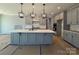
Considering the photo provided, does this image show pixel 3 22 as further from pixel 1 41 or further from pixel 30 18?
pixel 30 18

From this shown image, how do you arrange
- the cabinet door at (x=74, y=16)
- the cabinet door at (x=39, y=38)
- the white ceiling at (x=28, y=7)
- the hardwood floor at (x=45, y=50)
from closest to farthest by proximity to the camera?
the white ceiling at (x=28, y=7) < the hardwood floor at (x=45, y=50) < the cabinet door at (x=39, y=38) < the cabinet door at (x=74, y=16)

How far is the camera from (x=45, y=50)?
10.0 ft

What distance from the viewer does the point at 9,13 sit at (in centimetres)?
310

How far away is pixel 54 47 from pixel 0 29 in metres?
1.32

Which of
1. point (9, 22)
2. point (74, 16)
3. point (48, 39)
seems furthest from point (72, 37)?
point (9, 22)

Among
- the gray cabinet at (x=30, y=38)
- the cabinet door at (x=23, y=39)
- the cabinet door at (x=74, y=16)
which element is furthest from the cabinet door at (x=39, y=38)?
the cabinet door at (x=74, y=16)

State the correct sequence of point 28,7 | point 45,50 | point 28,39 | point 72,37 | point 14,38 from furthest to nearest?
point 72,37, point 28,39, point 14,38, point 45,50, point 28,7

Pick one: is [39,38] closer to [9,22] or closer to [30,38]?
[30,38]

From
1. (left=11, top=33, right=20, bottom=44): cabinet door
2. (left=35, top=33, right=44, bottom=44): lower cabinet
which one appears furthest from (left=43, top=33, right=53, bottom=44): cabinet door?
(left=11, top=33, right=20, bottom=44): cabinet door

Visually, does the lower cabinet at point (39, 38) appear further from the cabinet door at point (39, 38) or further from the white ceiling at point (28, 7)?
the white ceiling at point (28, 7)

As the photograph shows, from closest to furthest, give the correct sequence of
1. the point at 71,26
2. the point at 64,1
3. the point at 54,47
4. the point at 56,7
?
the point at 64,1
the point at 56,7
the point at 54,47
the point at 71,26

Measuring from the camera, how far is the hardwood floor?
290cm

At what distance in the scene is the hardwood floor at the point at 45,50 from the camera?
2.90 metres

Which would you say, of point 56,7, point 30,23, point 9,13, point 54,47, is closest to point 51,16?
point 56,7
